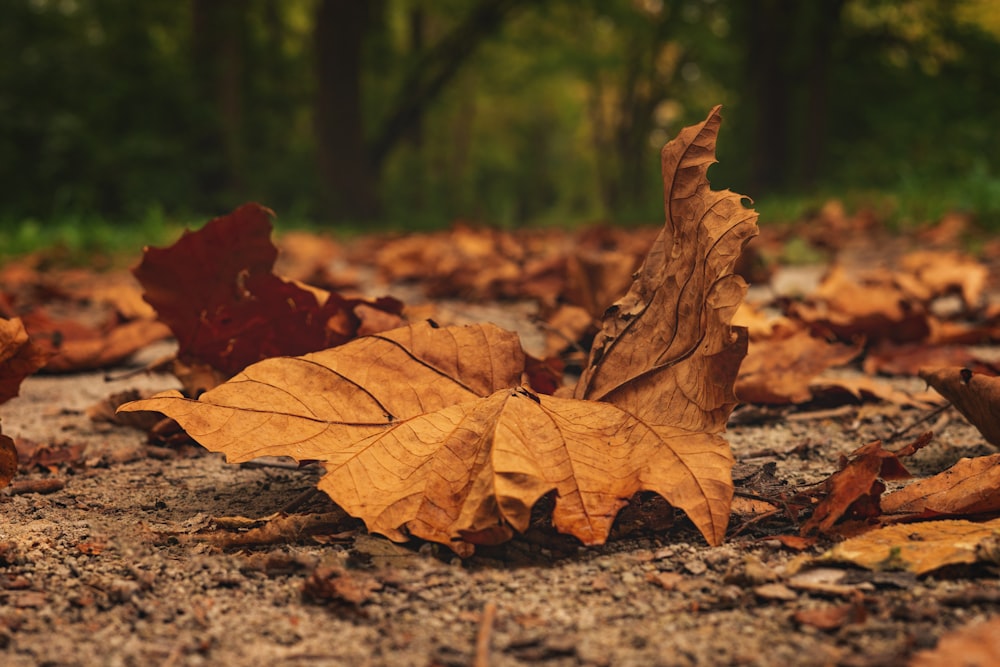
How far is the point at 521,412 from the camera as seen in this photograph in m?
1.02

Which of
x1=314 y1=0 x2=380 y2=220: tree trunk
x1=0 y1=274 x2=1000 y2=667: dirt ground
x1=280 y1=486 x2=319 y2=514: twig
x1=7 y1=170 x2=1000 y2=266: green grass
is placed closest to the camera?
x1=0 y1=274 x2=1000 y2=667: dirt ground

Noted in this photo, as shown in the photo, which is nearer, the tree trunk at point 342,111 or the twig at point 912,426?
the twig at point 912,426

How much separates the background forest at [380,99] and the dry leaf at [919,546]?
4.12m

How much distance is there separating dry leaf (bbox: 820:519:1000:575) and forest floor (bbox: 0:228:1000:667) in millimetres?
12

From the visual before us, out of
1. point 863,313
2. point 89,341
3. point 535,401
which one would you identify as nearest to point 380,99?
point 89,341

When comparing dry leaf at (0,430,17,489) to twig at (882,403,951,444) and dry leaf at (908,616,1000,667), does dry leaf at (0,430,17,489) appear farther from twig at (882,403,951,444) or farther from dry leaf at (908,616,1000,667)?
twig at (882,403,951,444)

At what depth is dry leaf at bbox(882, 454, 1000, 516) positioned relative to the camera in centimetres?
97

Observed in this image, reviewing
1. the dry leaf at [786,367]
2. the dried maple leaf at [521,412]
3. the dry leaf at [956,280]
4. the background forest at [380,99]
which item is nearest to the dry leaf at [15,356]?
the dried maple leaf at [521,412]

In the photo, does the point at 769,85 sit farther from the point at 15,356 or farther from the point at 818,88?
the point at 15,356

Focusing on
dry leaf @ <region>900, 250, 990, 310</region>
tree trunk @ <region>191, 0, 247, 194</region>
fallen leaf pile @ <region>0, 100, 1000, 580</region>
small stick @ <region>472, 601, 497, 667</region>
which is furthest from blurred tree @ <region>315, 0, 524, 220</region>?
small stick @ <region>472, 601, 497, 667</region>

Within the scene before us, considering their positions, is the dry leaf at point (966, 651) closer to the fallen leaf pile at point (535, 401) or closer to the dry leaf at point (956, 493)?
the fallen leaf pile at point (535, 401)

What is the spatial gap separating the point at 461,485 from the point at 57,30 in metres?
11.6

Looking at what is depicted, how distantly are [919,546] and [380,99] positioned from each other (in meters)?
17.9

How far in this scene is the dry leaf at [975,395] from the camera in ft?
3.84
